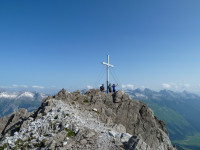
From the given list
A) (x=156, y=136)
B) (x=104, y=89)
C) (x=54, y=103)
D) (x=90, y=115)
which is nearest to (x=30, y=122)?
(x=54, y=103)

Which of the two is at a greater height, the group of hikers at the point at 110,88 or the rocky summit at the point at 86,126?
the group of hikers at the point at 110,88

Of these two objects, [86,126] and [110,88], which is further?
[110,88]

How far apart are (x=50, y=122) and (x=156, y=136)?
2045cm

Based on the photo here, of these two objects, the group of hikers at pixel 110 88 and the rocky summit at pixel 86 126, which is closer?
the rocky summit at pixel 86 126

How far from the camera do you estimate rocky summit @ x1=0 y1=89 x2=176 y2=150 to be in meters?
18.0

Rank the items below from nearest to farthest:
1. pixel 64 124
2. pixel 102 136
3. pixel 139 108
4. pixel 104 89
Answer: pixel 102 136 → pixel 64 124 → pixel 139 108 → pixel 104 89

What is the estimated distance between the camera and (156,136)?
29.7 metres

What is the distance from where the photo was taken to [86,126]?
853 inches

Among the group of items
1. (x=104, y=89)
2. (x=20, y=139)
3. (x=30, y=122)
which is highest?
(x=104, y=89)

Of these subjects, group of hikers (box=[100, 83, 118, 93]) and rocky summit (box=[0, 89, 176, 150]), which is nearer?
rocky summit (box=[0, 89, 176, 150])

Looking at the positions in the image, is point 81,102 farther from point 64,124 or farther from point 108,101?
point 64,124

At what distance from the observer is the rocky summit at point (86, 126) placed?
1802 centimetres

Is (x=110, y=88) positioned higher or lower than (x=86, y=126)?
higher

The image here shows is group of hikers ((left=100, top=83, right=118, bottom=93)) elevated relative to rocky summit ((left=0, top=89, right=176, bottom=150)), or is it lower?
elevated
